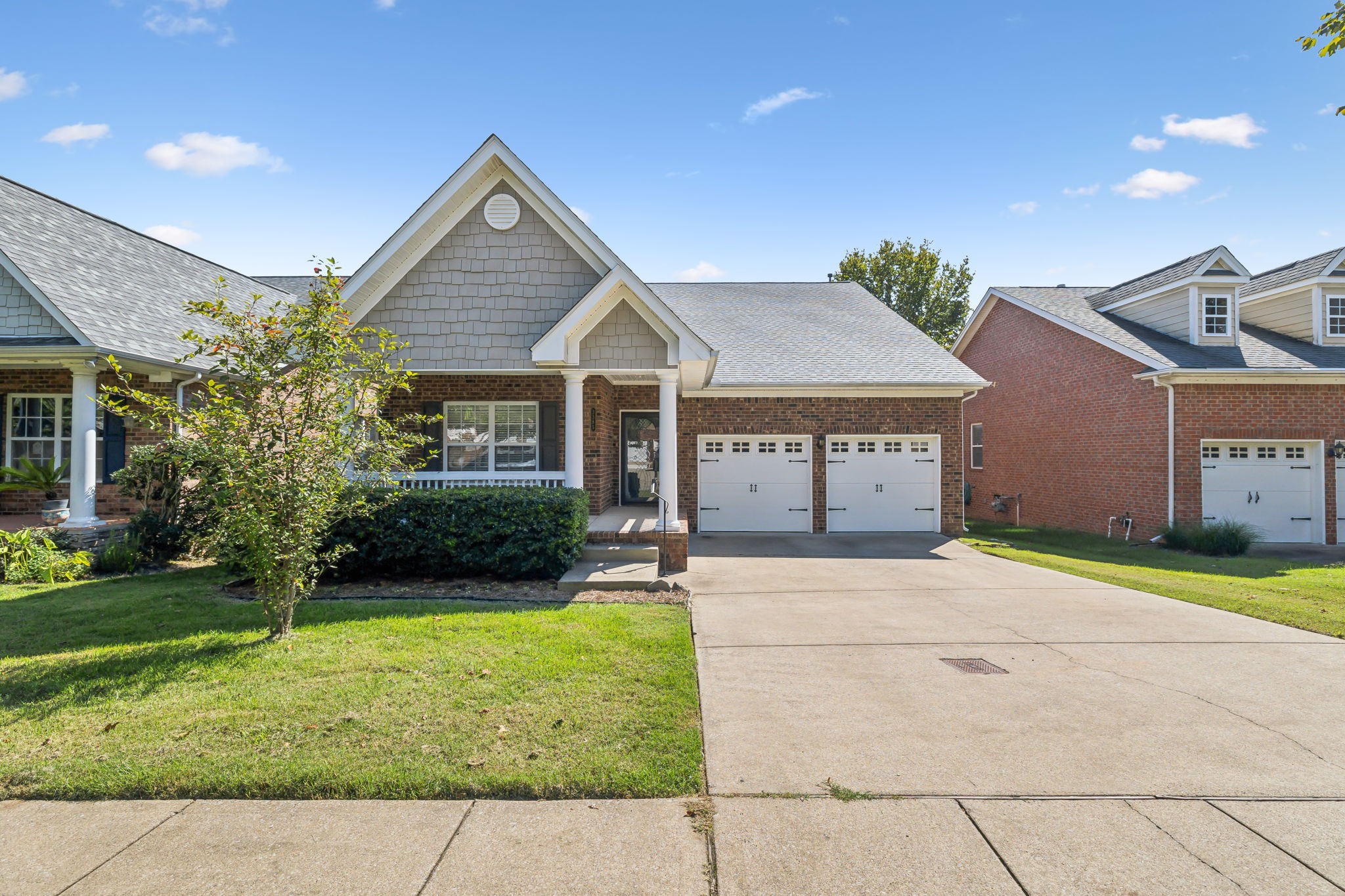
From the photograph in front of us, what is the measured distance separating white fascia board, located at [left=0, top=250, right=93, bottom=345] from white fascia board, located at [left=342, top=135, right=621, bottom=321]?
13.1 feet

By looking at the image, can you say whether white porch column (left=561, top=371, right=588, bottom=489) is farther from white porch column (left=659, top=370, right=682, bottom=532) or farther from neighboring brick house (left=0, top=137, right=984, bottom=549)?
white porch column (left=659, top=370, right=682, bottom=532)

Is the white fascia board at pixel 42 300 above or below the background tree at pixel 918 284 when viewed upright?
below

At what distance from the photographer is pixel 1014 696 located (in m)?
4.91

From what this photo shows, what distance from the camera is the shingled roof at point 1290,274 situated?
15500mm

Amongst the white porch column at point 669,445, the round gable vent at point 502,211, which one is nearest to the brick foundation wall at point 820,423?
the white porch column at point 669,445

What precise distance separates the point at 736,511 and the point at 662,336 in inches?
255

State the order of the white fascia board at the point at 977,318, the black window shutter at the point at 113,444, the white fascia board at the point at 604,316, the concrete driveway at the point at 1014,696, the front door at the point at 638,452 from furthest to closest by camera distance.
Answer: the white fascia board at the point at 977,318 < the front door at the point at 638,452 < the black window shutter at the point at 113,444 < the white fascia board at the point at 604,316 < the concrete driveway at the point at 1014,696

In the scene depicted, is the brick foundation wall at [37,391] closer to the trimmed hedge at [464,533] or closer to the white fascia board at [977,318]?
the trimmed hedge at [464,533]

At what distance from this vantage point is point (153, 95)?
9477mm

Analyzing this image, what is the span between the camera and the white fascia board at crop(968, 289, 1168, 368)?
46.8ft

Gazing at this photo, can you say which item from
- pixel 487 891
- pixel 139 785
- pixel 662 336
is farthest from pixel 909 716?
pixel 662 336

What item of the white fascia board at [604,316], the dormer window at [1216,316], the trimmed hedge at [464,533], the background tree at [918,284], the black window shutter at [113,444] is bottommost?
the trimmed hedge at [464,533]

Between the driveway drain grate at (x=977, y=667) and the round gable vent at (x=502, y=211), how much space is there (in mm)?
8401

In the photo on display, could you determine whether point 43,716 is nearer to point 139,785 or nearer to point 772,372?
point 139,785
